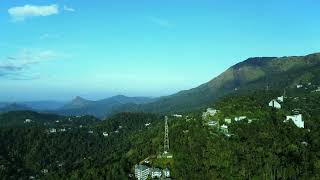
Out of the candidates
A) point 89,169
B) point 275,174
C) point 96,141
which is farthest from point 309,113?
point 96,141

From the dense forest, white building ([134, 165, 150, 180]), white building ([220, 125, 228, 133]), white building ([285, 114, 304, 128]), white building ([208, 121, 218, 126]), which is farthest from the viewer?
white building ([285, 114, 304, 128])

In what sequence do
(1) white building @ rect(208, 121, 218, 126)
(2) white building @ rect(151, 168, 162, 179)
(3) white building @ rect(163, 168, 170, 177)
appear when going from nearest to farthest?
(2) white building @ rect(151, 168, 162, 179) < (3) white building @ rect(163, 168, 170, 177) < (1) white building @ rect(208, 121, 218, 126)

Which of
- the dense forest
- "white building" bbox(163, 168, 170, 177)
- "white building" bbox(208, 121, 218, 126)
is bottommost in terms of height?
"white building" bbox(163, 168, 170, 177)

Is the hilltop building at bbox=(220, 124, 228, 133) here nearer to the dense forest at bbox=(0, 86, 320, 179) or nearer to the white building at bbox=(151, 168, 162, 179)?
the dense forest at bbox=(0, 86, 320, 179)

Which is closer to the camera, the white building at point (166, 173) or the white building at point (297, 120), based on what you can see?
the white building at point (166, 173)

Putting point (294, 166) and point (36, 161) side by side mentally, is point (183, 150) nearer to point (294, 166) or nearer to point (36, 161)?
point (294, 166)

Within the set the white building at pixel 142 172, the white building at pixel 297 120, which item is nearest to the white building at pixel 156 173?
the white building at pixel 142 172

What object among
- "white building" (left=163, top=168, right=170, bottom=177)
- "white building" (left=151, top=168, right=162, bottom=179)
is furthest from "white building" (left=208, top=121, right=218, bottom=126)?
"white building" (left=151, top=168, right=162, bottom=179)

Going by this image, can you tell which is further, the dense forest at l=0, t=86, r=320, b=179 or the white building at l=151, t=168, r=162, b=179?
the dense forest at l=0, t=86, r=320, b=179

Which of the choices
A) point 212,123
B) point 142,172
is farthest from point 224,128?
point 142,172

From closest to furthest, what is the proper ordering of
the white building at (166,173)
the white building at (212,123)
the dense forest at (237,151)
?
1. the dense forest at (237,151)
2. the white building at (166,173)
3. the white building at (212,123)

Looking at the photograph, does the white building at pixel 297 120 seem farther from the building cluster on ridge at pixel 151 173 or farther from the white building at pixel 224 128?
the building cluster on ridge at pixel 151 173

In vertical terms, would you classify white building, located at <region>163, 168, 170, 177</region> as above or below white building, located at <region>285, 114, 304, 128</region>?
below
